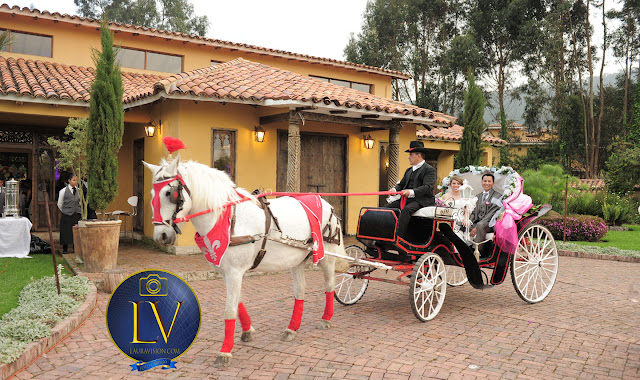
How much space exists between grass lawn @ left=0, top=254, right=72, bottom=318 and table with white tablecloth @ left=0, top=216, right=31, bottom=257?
7.8 inches

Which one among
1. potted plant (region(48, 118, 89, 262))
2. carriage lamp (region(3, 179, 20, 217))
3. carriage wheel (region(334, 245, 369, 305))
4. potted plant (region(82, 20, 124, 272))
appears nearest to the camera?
carriage wheel (region(334, 245, 369, 305))

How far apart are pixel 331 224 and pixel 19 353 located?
3.46m

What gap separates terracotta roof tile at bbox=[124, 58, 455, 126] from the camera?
405 inches

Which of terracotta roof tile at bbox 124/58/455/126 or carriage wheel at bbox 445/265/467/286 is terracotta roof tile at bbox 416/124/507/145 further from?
carriage wheel at bbox 445/265/467/286

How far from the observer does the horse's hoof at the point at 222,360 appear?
4547mm

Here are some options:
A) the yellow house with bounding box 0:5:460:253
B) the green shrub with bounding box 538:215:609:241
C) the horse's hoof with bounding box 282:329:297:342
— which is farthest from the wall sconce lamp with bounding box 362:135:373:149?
the horse's hoof with bounding box 282:329:297:342

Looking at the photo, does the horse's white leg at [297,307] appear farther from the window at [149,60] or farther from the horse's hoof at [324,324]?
the window at [149,60]

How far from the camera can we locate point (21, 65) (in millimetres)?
13453

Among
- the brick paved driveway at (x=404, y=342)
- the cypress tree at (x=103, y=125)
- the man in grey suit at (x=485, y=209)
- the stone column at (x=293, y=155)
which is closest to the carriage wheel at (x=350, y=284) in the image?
the brick paved driveway at (x=404, y=342)

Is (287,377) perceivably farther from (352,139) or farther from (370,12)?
(370,12)

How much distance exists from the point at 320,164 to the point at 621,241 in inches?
397

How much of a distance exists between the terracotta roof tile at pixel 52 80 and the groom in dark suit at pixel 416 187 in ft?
21.6

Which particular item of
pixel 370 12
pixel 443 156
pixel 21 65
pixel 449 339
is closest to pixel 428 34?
pixel 370 12

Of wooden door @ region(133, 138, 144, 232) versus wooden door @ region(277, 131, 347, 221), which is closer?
wooden door @ region(277, 131, 347, 221)
